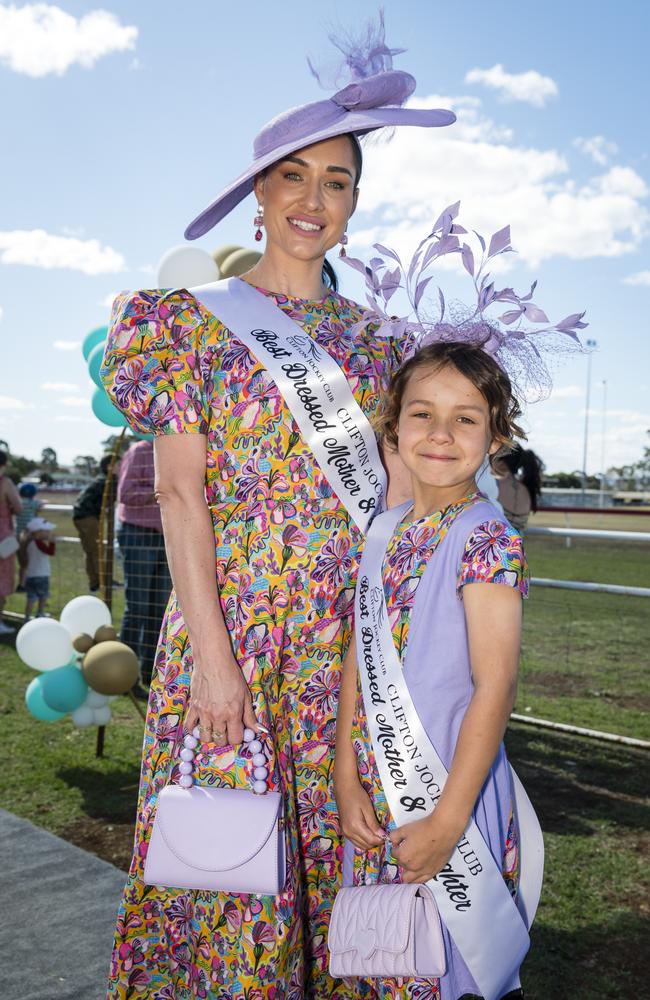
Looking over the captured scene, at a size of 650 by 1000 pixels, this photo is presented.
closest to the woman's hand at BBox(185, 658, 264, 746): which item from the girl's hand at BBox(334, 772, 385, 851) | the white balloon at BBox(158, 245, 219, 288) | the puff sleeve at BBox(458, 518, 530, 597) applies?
the girl's hand at BBox(334, 772, 385, 851)

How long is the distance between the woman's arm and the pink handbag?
39 centimetres

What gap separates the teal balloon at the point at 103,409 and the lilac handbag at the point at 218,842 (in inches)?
125

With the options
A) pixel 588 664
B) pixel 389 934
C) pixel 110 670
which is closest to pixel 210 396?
pixel 389 934

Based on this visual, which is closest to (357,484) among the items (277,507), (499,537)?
(277,507)

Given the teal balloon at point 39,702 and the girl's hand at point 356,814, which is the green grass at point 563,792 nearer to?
the teal balloon at point 39,702

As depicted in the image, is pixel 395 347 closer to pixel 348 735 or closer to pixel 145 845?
pixel 348 735

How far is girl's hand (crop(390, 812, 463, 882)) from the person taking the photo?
172cm

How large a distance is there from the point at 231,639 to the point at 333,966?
64 cm

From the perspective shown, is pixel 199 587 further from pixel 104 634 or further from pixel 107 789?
A: pixel 104 634

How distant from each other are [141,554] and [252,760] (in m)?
4.52

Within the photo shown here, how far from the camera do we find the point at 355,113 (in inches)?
82.4

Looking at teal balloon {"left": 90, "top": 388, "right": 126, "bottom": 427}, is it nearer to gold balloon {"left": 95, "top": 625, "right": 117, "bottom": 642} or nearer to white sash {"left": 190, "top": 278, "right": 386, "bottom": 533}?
gold balloon {"left": 95, "top": 625, "right": 117, "bottom": 642}

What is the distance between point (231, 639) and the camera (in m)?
1.92

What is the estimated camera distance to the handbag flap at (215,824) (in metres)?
1.71
